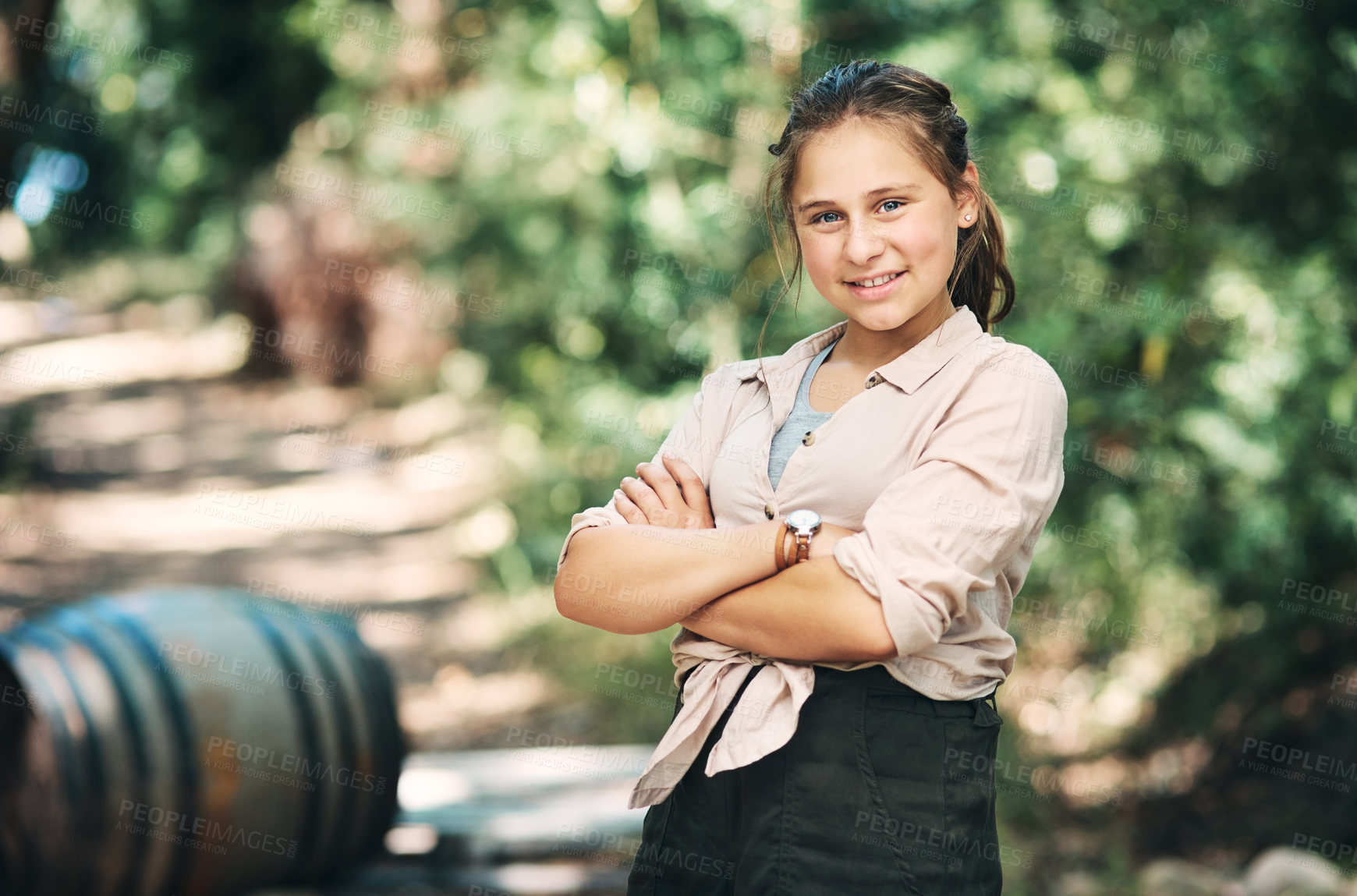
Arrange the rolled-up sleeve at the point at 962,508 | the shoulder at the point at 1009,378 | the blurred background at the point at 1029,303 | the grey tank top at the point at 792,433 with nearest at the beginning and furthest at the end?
1. the rolled-up sleeve at the point at 962,508
2. the shoulder at the point at 1009,378
3. the grey tank top at the point at 792,433
4. the blurred background at the point at 1029,303

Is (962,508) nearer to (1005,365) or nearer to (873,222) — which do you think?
(1005,365)

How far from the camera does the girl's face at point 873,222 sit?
1669 millimetres

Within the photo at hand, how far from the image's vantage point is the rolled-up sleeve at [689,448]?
6.13 feet

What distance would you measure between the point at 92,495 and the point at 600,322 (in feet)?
21.0

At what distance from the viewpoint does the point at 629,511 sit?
188cm

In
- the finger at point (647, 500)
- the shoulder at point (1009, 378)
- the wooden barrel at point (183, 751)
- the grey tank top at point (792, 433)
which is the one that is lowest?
the wooden barrel at point (183, 751)

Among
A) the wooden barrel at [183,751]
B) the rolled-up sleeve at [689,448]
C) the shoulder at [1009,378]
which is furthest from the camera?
the wooden barrel at [183,751]

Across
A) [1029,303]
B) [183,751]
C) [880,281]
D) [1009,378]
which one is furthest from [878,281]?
[1029,303]

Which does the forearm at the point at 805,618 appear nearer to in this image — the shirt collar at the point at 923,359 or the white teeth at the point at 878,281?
the shirt collar at the point at 923,359

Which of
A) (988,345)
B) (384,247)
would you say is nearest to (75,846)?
(988,345)

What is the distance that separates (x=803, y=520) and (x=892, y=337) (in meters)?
0.35

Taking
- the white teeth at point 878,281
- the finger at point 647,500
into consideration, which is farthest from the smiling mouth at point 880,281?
the finger at point 647,500

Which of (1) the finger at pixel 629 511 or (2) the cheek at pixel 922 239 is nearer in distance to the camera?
(2) the cheek at pixel 922 239

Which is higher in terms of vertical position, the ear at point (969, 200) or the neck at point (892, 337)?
the ear at point (969, 200)
